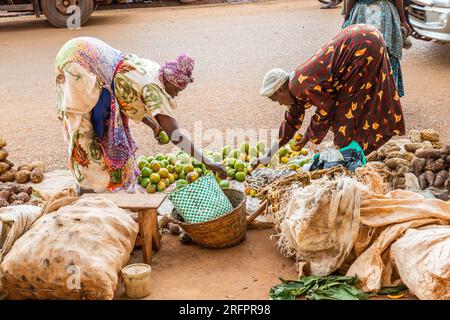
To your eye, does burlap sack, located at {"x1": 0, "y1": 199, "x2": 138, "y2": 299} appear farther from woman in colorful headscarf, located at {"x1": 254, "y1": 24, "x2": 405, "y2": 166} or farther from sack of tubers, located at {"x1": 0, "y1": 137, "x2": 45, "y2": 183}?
sack of tubers, located at {"x1": 0, "y1": 137, "x2": 45, "y2": 183}

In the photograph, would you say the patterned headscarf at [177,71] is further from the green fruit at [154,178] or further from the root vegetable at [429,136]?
the root vegetable at [429,136]

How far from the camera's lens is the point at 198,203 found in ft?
13.4

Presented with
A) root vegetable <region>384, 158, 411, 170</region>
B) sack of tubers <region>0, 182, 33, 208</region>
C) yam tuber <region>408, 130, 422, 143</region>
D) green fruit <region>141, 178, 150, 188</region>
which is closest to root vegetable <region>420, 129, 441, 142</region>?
yam tuber <region>408, 130, 422, 143</region>

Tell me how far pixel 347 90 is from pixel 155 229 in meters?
1.71

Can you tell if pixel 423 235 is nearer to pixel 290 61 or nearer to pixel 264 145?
pixel 264 145

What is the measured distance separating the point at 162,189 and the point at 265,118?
77.2 inches

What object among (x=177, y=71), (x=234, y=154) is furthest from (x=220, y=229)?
(x=234, y=154)

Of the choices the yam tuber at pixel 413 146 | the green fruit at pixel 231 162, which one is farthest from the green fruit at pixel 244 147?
the yam tuber at pixel 413 146

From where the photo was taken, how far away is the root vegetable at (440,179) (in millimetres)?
4750

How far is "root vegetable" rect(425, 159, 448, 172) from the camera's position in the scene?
482cm

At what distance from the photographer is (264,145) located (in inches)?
223

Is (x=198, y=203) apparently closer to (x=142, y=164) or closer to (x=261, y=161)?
(x=261, y=161)

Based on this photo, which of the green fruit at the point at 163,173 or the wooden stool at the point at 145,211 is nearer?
the wooden stool at the point at 145,211

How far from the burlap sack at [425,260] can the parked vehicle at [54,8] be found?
10.9m
